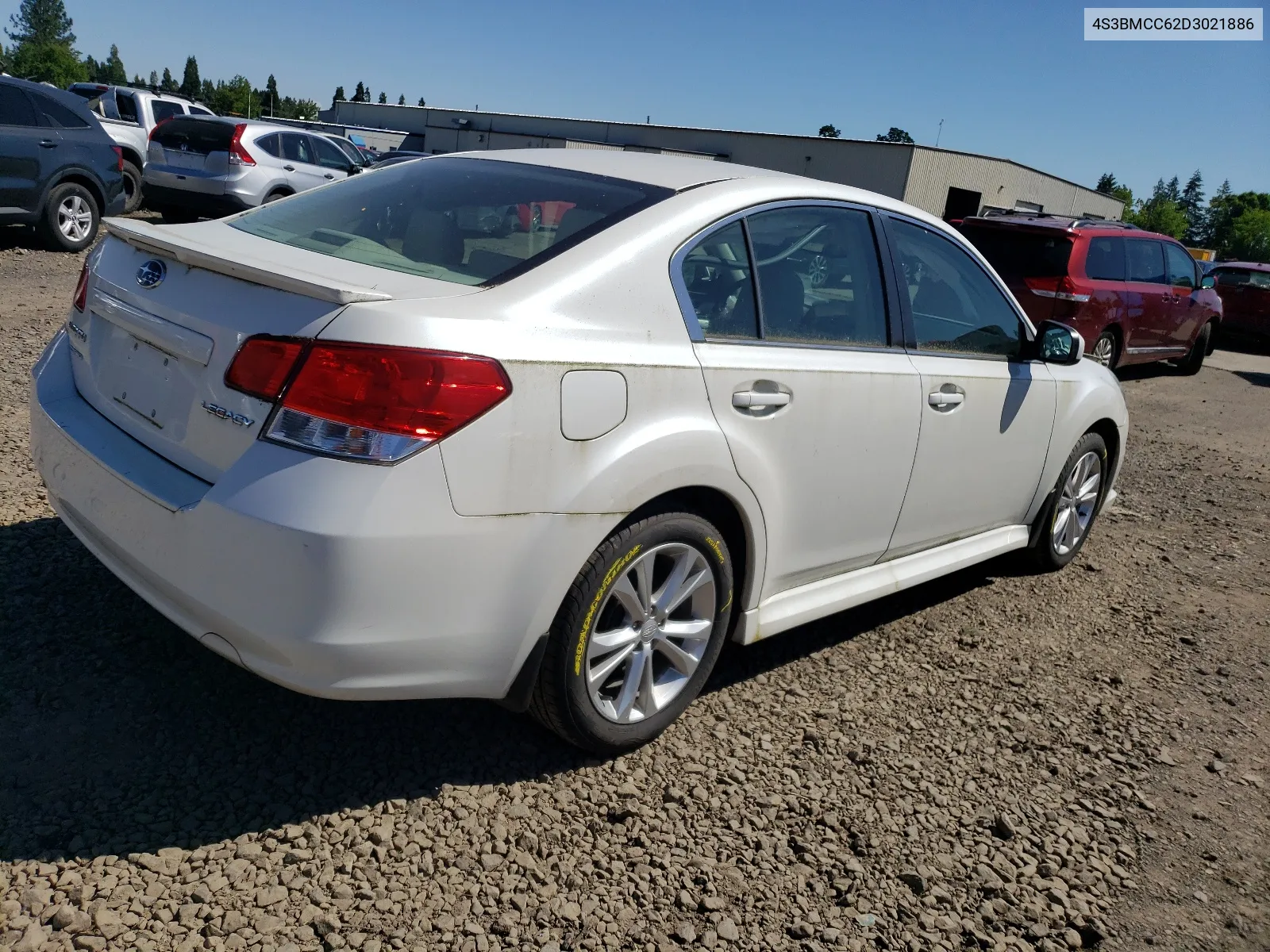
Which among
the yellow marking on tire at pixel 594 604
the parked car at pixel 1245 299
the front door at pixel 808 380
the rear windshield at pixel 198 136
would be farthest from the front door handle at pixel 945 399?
the parked car at pixel 1245 299

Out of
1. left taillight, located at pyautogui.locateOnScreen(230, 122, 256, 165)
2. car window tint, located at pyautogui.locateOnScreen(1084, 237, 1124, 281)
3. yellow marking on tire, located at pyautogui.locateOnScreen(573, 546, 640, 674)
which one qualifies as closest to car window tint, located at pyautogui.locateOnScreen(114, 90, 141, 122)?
left taillight, located at pyautogui.locateOnScreen(230, 122, 256, 165)

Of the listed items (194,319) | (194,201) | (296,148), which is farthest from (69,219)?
(194,319)

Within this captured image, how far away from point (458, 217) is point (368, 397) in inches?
39.6

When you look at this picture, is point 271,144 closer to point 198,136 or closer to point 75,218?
point 198,136

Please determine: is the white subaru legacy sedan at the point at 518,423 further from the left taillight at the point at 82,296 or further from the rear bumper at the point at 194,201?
the rear bumper at the point at 194,201

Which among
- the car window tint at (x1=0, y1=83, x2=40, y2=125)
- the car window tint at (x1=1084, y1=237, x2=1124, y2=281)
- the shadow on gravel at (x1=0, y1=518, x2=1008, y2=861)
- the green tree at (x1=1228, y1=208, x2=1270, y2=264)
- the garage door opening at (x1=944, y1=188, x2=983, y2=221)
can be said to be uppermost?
the green tree at (x1=1228, y1=208, x2=1270, y2=264)

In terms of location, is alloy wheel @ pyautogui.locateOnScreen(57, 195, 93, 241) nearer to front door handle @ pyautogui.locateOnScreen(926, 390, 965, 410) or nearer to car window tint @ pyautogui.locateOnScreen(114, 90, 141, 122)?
car window tint @ pyautogui.locateOnScreen(114, 90, 141, 122)

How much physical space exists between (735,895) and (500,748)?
2.76 feet

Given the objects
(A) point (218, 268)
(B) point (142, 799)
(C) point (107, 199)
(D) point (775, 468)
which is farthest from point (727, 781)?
(C) point (107, 199)

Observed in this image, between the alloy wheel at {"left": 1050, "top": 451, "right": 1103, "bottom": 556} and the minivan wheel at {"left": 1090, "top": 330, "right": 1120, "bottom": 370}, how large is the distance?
6.69m

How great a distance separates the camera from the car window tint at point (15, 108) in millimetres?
10453

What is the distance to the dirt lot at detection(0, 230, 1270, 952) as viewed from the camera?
2.48 metres

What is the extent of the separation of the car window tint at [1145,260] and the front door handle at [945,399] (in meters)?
9.34

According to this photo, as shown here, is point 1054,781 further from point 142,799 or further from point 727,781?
point 142,799
